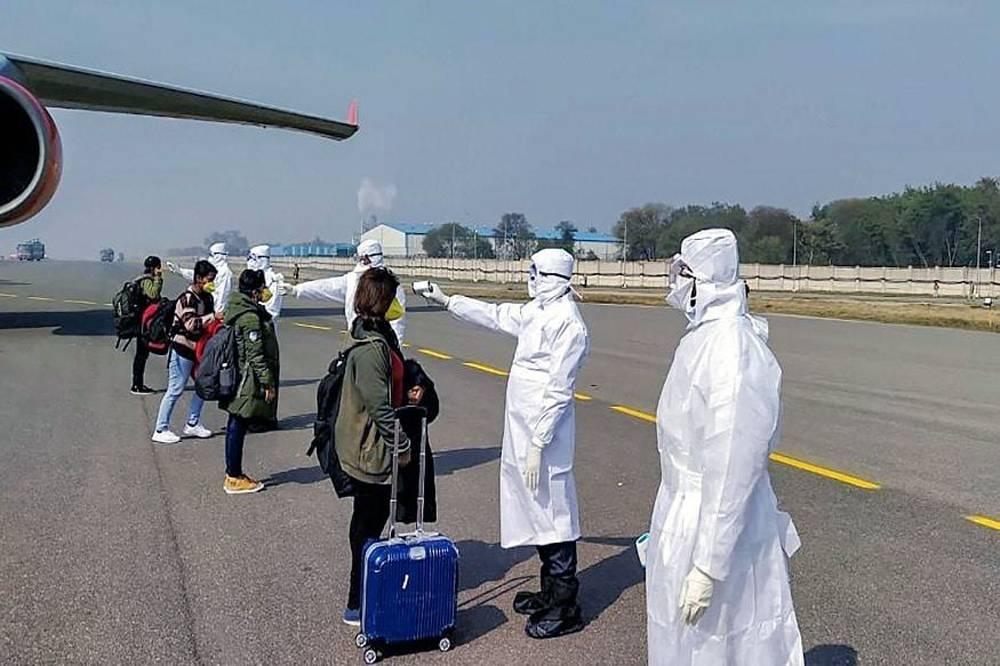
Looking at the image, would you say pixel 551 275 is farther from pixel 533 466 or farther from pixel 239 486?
pixel 239 486

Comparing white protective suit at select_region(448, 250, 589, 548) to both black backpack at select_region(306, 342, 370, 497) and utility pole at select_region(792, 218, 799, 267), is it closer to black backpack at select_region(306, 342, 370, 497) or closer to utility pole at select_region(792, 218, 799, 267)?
black backpack at select_region(306, 342, 370, 497)

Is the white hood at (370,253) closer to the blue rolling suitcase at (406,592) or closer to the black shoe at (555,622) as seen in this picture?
the blue rolling suitcase at (406,592)

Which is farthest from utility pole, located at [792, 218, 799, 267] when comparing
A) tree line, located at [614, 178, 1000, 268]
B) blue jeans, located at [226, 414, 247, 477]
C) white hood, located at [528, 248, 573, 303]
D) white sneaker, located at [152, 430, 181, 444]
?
white hood, located at [528, 248, 573, 303]

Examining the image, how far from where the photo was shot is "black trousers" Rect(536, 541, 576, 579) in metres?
4.77

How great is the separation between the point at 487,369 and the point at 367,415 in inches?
406

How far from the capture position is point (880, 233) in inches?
2950

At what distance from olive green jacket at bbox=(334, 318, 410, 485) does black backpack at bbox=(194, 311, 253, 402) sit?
9.39 feet

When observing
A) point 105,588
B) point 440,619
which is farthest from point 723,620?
point 105,588

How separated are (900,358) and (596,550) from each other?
1272 centimetres

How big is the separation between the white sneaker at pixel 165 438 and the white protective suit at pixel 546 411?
197 inches

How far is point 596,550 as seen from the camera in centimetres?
595

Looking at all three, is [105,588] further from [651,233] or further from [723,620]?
[651,233]

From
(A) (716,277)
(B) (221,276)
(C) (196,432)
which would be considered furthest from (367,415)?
(B) (221,276)

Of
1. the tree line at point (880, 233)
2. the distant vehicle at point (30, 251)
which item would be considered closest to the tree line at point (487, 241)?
the tree line at point (880, 233)
